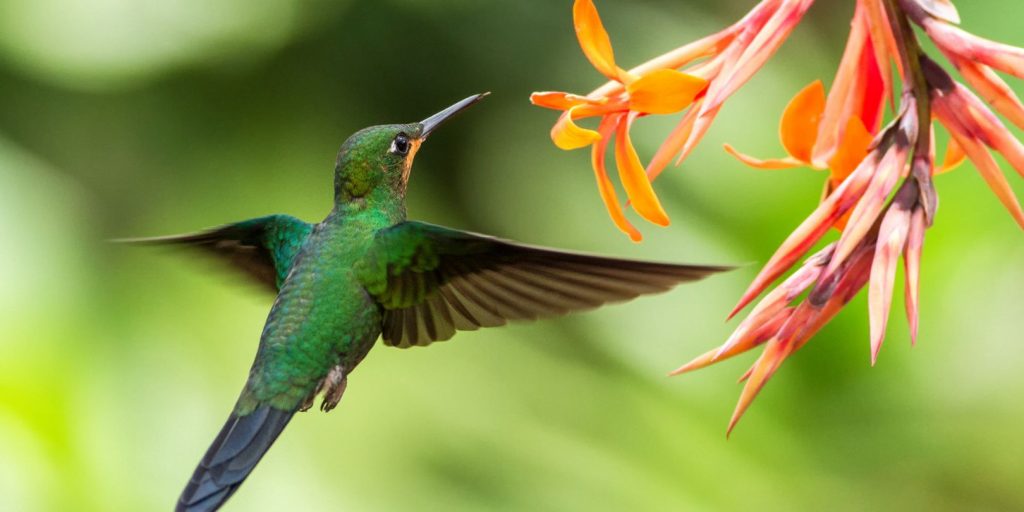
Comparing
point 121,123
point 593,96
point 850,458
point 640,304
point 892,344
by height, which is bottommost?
point 850,458

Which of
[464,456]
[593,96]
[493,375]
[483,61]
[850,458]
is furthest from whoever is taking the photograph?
[483,61]

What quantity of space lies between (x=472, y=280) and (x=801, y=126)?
0.30 metres

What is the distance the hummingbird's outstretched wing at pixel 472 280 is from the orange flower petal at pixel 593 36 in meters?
0.13

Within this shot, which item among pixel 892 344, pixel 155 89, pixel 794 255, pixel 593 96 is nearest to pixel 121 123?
pixel 155 89

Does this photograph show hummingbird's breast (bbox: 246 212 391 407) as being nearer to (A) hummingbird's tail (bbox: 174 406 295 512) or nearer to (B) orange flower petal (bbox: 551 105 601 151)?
(A) hummingbird's tail (bbox: 174 406 295 512)

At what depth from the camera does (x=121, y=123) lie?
2.22m

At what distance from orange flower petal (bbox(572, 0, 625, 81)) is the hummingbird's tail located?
40 cm

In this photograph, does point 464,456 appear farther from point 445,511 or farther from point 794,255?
point 794,255

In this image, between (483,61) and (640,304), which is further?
(483,61)

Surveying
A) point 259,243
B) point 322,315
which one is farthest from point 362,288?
point 259,243

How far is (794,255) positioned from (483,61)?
178cm

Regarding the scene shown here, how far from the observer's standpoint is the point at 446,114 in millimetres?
908

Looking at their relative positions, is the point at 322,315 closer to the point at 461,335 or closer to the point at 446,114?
the point at 446,114

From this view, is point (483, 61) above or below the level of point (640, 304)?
above
